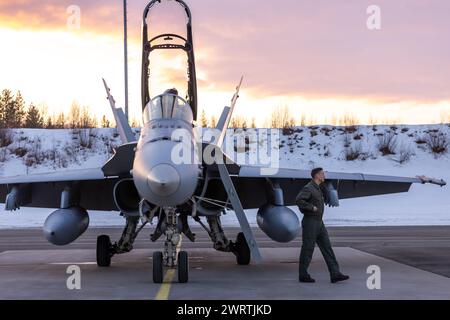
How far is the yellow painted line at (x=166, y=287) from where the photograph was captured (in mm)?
9805

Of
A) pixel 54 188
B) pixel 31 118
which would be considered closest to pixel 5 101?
pixel 31 118

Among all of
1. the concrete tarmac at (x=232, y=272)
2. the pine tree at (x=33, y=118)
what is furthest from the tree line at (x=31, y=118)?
the concrete tarmac at (x=232, y=272)

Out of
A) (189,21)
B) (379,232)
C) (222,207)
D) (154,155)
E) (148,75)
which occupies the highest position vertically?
(189,21)

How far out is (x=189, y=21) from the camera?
1423 cm

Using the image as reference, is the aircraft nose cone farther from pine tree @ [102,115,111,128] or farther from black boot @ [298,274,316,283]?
pine tree @ [102,115,111,128]

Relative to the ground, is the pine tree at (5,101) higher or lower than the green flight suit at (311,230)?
higher

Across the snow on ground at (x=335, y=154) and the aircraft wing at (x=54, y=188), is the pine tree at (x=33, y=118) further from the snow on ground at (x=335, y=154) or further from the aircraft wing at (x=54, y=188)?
the aircraft wing at (x=54, y=188)

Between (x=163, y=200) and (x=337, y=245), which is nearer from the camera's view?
(x=163, y=200)

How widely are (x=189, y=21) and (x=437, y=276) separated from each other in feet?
21.5

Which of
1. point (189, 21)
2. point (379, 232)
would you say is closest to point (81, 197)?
point (189, 21)

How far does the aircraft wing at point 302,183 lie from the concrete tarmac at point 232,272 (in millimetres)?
1373

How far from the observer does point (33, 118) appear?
2707 inches
